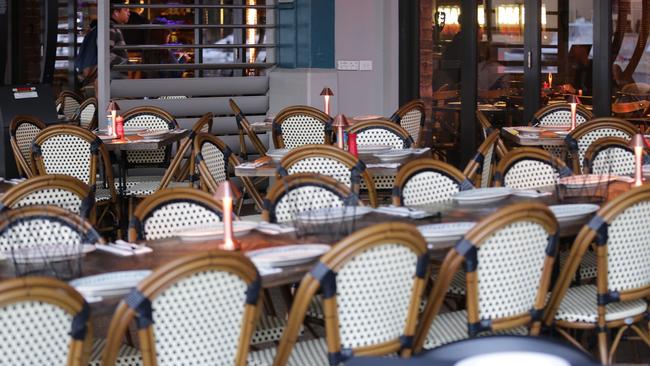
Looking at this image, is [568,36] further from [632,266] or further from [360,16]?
[632,266]

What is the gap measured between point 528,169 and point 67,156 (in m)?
3.41

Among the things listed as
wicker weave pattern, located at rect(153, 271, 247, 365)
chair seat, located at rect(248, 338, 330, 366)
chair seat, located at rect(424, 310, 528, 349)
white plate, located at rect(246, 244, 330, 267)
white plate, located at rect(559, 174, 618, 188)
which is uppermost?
white plate, located at rect(559, 174, 618, 188)

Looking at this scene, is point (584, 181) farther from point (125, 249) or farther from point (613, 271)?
point (125, 249)

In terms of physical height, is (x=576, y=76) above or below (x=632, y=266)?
above

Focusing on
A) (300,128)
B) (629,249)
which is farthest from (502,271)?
(300,128)

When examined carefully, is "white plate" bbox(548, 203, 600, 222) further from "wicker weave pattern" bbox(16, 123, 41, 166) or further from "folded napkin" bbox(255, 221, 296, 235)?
"wicker weave pattern" bbox(16, 123, 41, 166)

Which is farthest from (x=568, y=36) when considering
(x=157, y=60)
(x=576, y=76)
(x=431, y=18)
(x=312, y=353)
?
(x=312, y=353)

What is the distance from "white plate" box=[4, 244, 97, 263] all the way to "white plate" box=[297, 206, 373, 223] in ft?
2.88

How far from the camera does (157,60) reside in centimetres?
1488

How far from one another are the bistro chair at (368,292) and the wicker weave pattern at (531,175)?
83.5 inches

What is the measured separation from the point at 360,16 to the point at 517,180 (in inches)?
261

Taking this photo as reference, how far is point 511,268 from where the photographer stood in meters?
4.13

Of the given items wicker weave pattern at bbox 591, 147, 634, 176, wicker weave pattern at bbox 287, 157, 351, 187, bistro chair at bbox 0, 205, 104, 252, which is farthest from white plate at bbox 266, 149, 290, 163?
bistro chair at bbox 0, 205, 104, 252

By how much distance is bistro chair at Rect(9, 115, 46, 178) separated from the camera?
27.3ft
